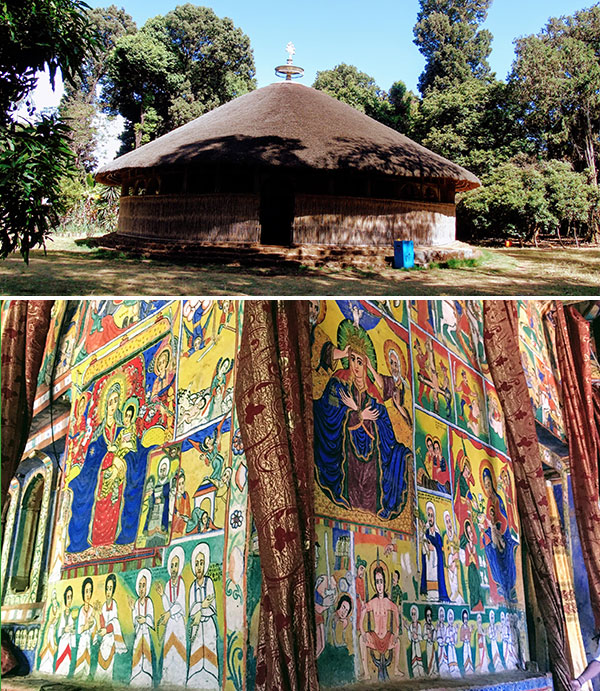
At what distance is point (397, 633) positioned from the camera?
4.06 m

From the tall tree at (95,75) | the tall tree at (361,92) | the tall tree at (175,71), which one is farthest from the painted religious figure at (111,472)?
the tall tree at (361,92)

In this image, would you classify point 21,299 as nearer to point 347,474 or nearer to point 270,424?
point 270,424

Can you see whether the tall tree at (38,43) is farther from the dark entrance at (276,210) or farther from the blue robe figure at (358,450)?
the blue robe figure at (358,450)

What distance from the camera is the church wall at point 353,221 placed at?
9.56 m

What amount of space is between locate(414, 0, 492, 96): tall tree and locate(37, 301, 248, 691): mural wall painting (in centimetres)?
905

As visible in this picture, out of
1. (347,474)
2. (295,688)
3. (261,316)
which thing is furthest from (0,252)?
(295,688)

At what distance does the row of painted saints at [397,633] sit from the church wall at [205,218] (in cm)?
617

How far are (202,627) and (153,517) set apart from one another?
0.71 meters

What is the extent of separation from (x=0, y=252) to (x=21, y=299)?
2234 millimetres

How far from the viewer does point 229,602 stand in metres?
3.42

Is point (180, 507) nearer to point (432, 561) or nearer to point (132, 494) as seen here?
point (132, 494)

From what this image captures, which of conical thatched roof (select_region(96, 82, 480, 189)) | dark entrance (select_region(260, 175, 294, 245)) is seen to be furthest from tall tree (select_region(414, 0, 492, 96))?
dark entrance (select_region(260, 175, 294, 245))

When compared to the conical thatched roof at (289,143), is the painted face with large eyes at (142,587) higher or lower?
lower

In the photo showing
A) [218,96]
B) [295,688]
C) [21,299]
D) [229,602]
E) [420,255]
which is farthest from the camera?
[218,96]
